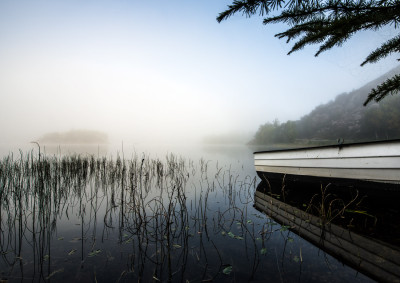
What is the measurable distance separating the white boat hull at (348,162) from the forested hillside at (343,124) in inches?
2084

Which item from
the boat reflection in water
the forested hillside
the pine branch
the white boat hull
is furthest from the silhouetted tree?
the forested hillside

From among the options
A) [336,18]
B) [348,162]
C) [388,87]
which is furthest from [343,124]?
[336,18]

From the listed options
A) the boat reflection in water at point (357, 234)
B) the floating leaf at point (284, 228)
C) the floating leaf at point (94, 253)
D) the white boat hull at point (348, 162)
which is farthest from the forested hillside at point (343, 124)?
the floating leaf at point (94, 253)

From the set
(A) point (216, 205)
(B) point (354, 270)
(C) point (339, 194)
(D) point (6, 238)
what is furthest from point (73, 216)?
(C) point (339, 194)

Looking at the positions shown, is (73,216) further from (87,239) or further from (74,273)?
(74,273)

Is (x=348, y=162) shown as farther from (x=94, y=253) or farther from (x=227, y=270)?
(x=94, y=253)

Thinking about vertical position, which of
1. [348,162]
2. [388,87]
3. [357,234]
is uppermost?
[388,87]

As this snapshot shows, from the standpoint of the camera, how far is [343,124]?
10888 centimetres

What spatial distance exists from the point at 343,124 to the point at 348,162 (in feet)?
417

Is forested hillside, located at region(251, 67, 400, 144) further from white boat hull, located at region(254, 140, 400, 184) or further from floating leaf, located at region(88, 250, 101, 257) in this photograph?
floating leaf, located at region(88, 250, 101, 257)

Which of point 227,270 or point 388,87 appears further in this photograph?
point 227,270

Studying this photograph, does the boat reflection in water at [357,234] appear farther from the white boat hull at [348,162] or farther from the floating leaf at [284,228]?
the white boat hull at [348,162]

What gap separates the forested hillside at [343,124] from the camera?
7581 cm

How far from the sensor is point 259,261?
3.04 meters
